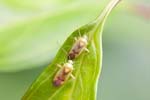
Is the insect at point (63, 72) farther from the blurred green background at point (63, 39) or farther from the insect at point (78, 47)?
the blurred green background at point (63, 39)

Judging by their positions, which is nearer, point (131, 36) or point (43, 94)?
point (43, 94)

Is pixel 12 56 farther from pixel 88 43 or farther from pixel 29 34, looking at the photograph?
pixel 88 43

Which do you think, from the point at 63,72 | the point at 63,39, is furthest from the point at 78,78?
the point at 63,39

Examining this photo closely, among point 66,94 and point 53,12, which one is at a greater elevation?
point 53,12

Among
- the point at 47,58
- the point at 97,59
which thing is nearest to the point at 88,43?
the point at 97,59

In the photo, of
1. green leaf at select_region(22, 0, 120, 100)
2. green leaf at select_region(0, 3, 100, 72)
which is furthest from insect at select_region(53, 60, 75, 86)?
green leaf at select_region(0, 3, 100, 72)

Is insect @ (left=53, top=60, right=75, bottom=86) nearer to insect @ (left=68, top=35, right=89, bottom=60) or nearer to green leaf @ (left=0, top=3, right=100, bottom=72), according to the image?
insect @ (left=68, top=35, right=89, bottom=60)
